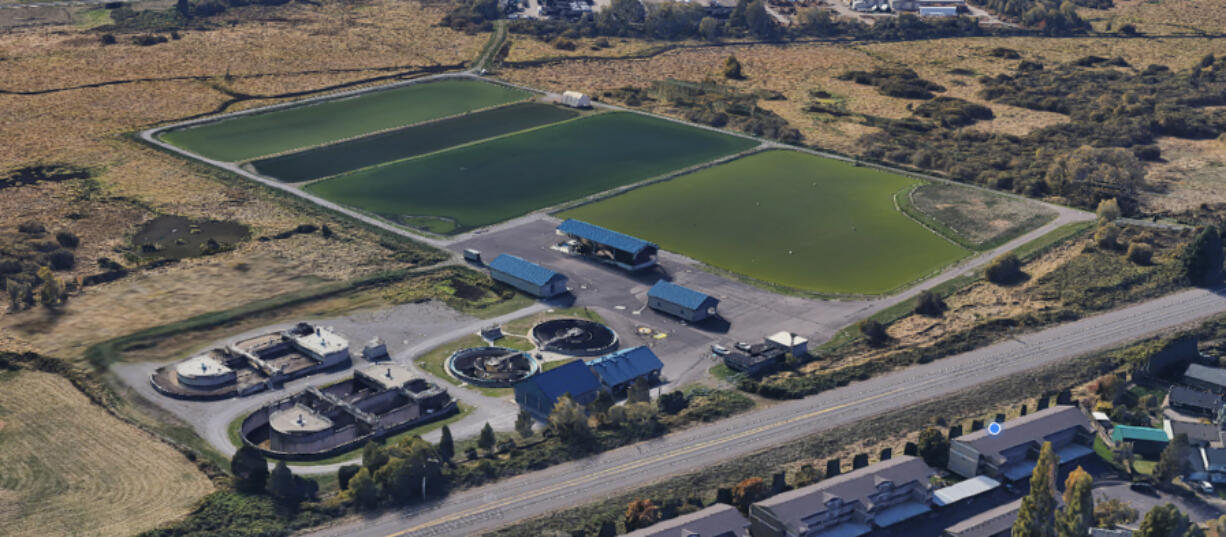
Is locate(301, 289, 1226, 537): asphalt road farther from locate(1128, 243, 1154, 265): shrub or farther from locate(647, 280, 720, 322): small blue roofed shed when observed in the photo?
locate(647, 280, 720, 322): small blue roofed shed

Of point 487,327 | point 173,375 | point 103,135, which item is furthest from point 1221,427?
point 103,135

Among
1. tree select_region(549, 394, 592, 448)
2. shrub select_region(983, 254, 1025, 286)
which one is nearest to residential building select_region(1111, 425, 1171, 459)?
shrub select_region(983, 254, 1025, 286)

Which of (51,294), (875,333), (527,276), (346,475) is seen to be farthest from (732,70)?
(346,475)

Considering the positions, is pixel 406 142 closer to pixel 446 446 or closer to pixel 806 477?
pixel 446 446

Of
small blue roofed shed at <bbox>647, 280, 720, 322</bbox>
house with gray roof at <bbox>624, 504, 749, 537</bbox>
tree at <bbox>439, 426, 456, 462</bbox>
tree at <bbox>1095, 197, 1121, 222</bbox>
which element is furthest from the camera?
tree at <bbox>1095, 197, 1121, 222</bbox>

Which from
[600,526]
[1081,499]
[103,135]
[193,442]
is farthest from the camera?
[103,135]

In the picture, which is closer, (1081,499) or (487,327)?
(1081,499)

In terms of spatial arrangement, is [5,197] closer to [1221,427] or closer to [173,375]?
[173,375]
